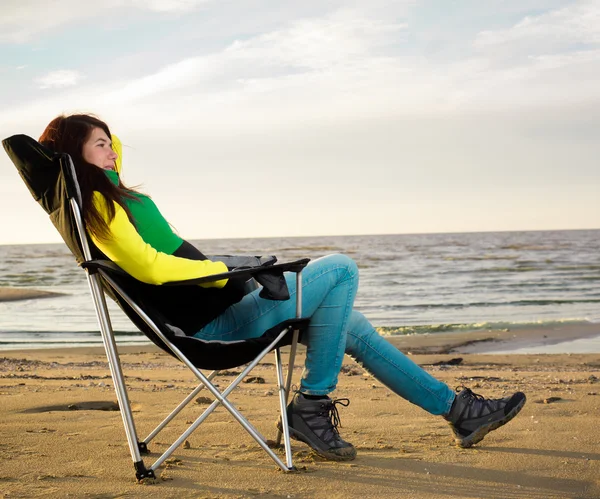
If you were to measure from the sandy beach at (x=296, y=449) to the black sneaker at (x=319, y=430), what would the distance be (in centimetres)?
4

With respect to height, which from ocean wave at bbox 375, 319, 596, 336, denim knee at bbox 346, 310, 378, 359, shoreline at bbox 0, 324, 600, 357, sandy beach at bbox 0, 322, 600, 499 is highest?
denim knee at bbox 346, 310, 378, 359

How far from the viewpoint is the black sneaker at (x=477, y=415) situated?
9.12 ft

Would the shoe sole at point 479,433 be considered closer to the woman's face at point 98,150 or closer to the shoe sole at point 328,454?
the shoe sole at point 328,454

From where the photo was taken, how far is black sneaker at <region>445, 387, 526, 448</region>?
278 cm

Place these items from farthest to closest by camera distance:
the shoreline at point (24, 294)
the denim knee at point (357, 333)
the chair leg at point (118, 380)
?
the shoreline at point (24, 294), the denim knee at point (357, 333), the chair leg at point (118, 380)

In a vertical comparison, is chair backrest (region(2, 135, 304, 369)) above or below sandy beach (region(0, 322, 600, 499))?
above

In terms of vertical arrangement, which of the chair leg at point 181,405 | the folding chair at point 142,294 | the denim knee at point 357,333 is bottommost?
the chair leg at point 181,405

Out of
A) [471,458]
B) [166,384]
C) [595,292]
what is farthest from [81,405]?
[595,292]

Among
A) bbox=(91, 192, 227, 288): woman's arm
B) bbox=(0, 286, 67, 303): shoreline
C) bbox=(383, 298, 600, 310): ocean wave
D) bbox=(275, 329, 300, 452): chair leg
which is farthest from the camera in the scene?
bbox=(0, 286, 67, 303): shoreline

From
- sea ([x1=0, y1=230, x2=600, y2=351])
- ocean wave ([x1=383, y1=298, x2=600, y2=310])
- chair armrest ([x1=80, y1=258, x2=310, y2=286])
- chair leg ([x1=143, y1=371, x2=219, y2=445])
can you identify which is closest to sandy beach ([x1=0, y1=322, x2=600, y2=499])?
chair leg ([x1=143, y1=371, x2=219, y2=445])

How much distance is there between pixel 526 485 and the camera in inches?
93.0

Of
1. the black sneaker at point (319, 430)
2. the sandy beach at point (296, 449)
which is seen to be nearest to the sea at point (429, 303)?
the sandy beach at point (296, 449)

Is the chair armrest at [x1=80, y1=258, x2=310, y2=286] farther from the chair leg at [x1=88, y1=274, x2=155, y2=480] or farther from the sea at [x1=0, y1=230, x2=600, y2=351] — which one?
the sea at [x1=0, y1=230, x2=600, y2=351]

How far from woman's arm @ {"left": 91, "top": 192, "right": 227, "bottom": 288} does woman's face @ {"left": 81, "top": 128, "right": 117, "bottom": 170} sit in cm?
21
